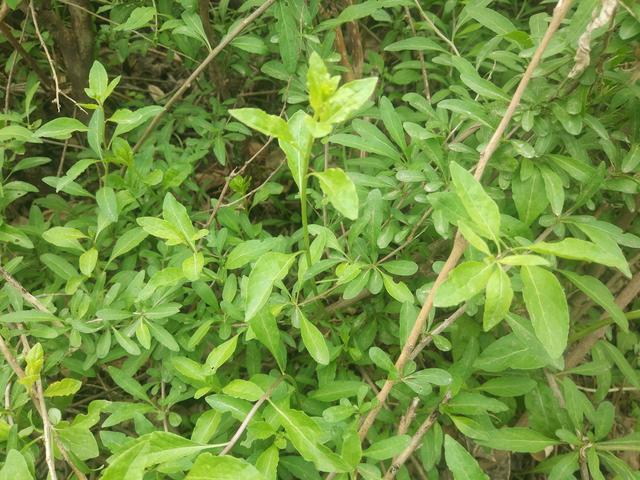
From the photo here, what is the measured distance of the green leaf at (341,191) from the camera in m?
0.92

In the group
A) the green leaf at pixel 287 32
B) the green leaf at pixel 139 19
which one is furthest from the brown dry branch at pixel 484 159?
the green leaf at pixel 139 19

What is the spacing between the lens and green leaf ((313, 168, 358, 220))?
92cm

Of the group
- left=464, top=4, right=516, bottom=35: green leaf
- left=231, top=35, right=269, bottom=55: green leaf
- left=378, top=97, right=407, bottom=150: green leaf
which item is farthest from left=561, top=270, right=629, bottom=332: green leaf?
left=231, top=35, right=269, bottom=55: green leaf

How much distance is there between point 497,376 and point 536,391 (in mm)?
109

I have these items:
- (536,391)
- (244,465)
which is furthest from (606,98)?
(244,465)

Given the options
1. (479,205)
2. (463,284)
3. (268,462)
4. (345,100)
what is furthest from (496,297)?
(268,462)

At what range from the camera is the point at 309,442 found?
1.13 meters

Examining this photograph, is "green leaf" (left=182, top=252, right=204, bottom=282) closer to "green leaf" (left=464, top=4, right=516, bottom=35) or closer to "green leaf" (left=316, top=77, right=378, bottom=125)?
"green leaf" (left=316, top=77, right=378, bottom=125)

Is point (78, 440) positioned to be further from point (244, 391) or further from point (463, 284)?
point (463, 284)

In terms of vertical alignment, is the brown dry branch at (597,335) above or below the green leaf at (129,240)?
below

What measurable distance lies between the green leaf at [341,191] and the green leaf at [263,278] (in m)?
0.24

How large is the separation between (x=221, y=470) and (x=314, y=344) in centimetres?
34

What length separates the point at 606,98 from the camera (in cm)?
138

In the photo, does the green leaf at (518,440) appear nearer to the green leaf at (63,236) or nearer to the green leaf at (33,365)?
the green leaf at (33,365)
